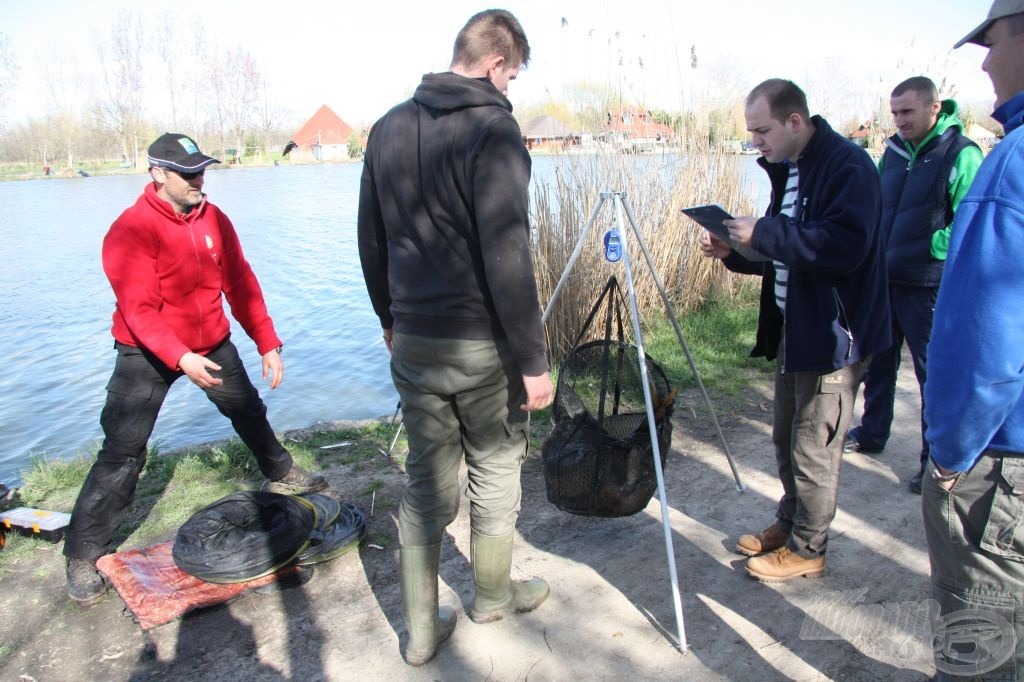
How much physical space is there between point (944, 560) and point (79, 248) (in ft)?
57.7

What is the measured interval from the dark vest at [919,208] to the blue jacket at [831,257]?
3.92 ft

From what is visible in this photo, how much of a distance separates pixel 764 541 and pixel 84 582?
9.71 feet

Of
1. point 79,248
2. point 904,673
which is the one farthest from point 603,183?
point 79,248

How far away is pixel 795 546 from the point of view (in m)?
3.05

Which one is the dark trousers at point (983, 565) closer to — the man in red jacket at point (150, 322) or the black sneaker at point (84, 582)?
the man in red jacket at point (150, 322)

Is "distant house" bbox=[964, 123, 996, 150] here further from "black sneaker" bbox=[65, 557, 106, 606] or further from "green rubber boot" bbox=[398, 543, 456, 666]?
"black sneaker" bbox=[65, 557, 106, 606]

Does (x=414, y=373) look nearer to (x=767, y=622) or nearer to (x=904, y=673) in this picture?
(x=767, y=622)

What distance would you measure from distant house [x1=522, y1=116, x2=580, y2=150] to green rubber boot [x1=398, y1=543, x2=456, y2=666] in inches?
187

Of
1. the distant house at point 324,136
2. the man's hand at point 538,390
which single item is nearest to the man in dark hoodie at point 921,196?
the man's hand at point 538,390

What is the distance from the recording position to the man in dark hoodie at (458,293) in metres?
2.28

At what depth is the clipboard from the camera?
2.94 meters

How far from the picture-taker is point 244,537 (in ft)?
10.2

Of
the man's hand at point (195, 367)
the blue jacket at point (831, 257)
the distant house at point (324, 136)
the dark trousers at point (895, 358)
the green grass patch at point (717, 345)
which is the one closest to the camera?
the blue jacket at point (831, 257)

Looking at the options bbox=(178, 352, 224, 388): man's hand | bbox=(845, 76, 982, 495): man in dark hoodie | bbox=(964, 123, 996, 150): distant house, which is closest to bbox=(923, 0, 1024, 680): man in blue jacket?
bbox=(845, 76, 982, 495): man in dark hoodie
